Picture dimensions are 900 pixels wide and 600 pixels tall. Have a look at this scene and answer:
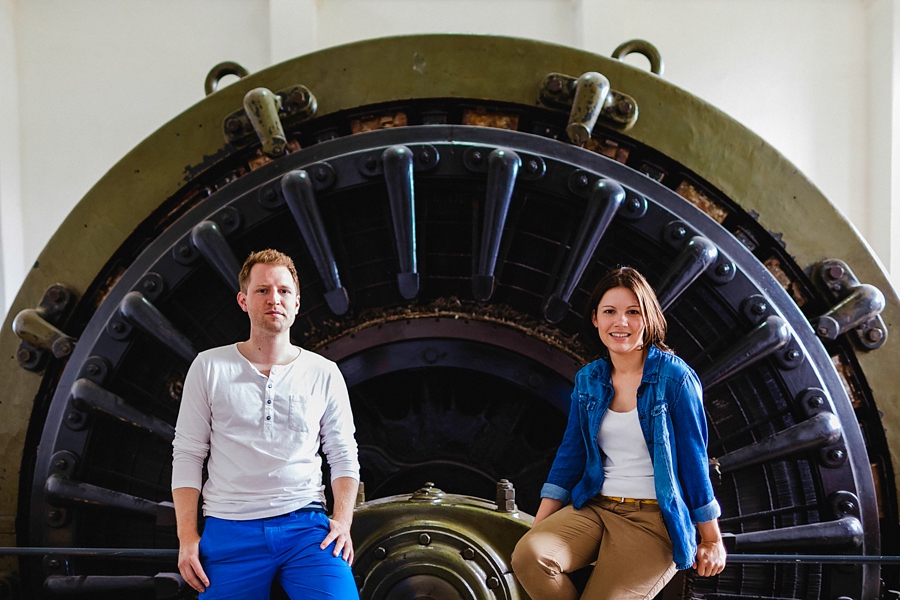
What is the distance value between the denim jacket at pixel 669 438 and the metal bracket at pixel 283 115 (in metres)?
1.21

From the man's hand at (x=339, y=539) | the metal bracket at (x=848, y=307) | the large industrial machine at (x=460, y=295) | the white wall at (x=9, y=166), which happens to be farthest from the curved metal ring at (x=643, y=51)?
the white wall at (x=9, y=166)

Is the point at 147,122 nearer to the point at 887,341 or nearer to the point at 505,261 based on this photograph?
the point at 505,261

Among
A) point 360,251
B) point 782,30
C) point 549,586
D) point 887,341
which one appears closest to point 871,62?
point 782,30

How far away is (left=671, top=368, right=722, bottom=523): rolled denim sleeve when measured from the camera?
1493mm

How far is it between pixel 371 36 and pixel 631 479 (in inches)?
154

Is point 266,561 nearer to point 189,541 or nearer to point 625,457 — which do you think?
point 189,541

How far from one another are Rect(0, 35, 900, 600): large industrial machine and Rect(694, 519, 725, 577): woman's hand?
17.9 inches

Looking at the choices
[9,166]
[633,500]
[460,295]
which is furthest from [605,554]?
[9,166]

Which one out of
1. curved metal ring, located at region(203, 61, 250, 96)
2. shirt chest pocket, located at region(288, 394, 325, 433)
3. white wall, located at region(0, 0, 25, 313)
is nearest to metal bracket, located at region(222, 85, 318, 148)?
curved metal ring, located at region(203, 61, 250, 96)

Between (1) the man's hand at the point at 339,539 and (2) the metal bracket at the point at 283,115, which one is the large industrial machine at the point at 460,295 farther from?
(1) the man's hand at the point at 339,539

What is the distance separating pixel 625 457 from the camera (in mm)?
1554

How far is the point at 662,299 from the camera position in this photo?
1961mm

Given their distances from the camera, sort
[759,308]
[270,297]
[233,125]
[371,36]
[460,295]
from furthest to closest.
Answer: [371,36] < [233,125] < [460,295] < [759,308] < [270,297]

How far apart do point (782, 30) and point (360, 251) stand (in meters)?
3.99
